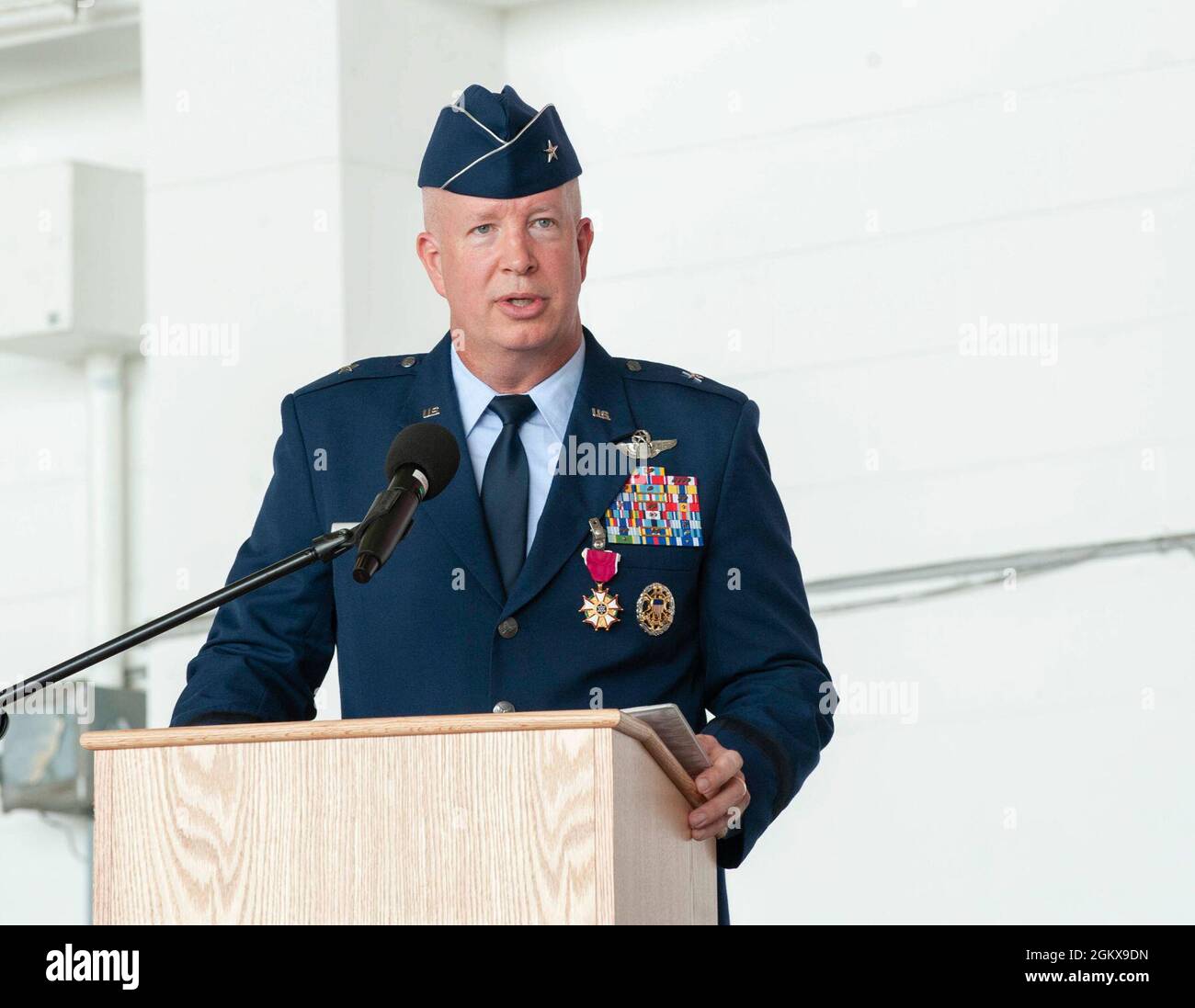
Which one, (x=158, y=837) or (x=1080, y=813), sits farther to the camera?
(x=1080, y=813)

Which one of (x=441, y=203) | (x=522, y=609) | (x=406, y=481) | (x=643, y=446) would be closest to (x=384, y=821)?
(x=406, y=481)

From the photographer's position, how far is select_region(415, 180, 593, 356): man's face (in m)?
2.13

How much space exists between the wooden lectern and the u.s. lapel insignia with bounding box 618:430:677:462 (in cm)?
75

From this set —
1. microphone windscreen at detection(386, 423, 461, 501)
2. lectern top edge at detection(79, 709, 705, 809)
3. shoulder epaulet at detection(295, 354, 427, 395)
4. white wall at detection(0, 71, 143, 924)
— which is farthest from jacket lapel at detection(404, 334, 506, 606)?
white wall at detection(0, 71, 143, 924)

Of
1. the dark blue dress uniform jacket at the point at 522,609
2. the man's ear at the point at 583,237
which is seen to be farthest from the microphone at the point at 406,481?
the man's ear at the point at 583,237

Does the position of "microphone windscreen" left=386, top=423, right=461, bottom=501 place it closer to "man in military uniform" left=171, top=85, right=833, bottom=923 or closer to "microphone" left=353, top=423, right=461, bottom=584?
"microphone" left=353, top=423, right=461, bottom=584

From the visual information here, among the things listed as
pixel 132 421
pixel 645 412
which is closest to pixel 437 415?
pixel 645 412

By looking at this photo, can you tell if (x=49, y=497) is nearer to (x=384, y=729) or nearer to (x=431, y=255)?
(x=431, y=255)

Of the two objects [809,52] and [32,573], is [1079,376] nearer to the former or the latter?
[809,52]

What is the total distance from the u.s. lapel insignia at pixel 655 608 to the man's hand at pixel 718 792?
377mm

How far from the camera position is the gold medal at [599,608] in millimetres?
2047

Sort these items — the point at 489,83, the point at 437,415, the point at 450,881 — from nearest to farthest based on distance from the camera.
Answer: the point at 450,881 → the point at 437,415 → the point at 489,83

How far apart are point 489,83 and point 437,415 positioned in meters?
2.68

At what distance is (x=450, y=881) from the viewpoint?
4.37 feet
